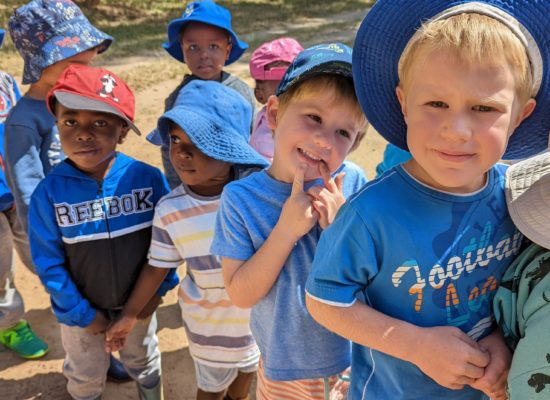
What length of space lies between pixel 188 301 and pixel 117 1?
13673 millimetres

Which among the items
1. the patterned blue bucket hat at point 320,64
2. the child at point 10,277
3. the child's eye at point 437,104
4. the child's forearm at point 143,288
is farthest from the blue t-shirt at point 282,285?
the child at point 10,277

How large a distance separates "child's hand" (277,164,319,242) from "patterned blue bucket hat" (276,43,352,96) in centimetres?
32

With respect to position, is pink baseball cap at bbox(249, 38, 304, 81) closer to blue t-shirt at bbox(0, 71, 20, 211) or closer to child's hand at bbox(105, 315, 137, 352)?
blue t-shirt at bbox(0, 71, 20, 211)

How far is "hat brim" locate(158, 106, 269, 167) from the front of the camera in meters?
2.12

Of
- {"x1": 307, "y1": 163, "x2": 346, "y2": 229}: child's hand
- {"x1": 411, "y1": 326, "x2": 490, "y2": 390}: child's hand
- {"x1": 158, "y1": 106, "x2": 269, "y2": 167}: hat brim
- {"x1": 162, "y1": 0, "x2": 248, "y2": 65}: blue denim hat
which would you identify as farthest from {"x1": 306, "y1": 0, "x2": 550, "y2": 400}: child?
{"x1": 162, "y1": 0, "x2": 248, "y2": 65}: blue denim hat

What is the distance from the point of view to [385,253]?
122 centimetres

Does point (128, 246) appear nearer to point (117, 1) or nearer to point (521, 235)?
point (521, 235)

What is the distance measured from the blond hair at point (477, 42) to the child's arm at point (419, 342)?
0.55 m

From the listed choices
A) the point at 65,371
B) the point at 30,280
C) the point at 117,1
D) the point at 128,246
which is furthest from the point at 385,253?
the point at 117,1

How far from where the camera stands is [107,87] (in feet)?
7.73

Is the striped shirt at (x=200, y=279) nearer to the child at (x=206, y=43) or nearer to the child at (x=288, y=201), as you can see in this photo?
the child at (x=288, y=201)

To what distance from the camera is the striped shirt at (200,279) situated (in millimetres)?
2172

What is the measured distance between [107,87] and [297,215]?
126 centimetres

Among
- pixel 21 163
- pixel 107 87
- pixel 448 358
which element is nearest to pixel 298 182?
pixel 448 358
